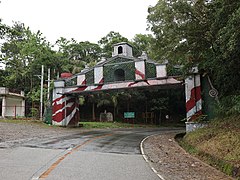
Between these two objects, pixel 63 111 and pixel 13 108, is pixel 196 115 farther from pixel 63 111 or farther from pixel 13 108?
pixel 13 108

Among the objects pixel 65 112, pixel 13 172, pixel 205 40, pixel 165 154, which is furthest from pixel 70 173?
pixel 65 112

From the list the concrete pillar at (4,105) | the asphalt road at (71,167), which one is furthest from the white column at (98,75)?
the concrete pillar at (4,105)

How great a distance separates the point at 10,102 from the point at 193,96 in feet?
92.6

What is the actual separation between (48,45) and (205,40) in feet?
97.8

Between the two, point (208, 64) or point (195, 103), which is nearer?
point (208, 64)

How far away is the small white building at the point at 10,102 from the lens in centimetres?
3253

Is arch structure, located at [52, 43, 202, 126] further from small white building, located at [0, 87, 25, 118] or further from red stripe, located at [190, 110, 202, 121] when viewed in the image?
small white building, located at [0, 87, 25, 118]

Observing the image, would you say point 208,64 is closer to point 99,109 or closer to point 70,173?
point 70,173

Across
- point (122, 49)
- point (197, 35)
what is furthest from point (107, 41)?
point (197, 35)

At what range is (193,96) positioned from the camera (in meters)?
17.6

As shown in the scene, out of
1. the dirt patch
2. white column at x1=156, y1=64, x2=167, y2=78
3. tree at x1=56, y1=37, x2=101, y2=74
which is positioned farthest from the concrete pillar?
the dirt patch

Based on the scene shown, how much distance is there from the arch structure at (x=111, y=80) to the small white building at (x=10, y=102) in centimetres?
993

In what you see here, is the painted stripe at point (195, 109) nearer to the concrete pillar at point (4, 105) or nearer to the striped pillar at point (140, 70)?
the striped pillar at point (140, 70)

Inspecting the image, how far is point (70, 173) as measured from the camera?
20.2ft
